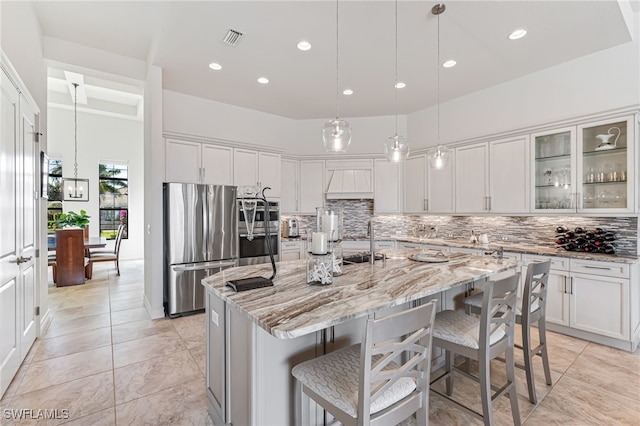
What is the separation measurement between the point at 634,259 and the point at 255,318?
369 centimetres

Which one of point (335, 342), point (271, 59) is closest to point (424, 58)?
point (271, 59)

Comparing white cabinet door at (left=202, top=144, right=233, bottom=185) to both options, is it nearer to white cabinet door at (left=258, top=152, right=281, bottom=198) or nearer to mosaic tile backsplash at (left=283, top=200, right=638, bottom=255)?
white cabinet door at (left=258, top=152, right=281, bottom=198)

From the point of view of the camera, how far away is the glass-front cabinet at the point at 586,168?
307cm

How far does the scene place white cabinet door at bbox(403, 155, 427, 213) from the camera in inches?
198

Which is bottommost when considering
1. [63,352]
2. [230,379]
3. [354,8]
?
[63,352]

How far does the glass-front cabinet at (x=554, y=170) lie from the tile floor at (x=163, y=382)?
5.14ft

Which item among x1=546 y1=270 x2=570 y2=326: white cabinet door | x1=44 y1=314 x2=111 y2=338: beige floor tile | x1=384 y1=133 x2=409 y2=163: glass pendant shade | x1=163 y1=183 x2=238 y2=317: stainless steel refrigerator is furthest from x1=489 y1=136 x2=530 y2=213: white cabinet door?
x1=44 y1=314 x2=111 y2=338: beige floor tile

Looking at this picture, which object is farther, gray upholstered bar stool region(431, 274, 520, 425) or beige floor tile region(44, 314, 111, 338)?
beige floor tile region(44, 314, 111, 338)

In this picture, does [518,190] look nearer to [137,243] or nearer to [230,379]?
[230,379]

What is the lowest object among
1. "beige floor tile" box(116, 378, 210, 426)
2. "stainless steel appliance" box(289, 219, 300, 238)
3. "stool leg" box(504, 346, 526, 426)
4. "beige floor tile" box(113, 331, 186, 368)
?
"beige floor tile" box(116, 378, 210, 426)

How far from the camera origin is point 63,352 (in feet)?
9.39

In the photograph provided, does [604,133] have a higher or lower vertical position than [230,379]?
higher

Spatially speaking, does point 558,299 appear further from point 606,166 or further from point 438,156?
point 438,156

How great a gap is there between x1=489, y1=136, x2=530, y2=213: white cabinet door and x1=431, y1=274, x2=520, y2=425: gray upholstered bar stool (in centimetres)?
256
